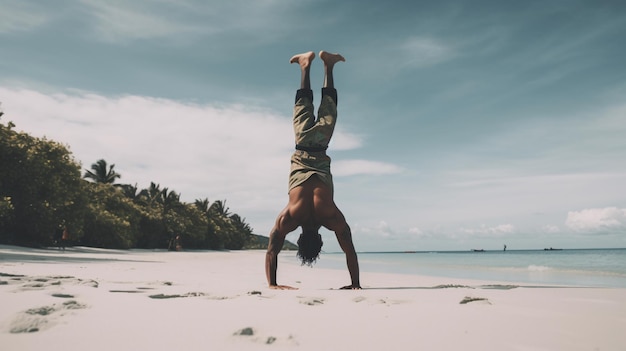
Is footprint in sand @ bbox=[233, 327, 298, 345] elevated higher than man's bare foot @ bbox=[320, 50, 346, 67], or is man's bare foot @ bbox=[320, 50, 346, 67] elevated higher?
man's bare foot @ bbox=[320, 50, 346, 67]

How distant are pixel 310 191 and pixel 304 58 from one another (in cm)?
179

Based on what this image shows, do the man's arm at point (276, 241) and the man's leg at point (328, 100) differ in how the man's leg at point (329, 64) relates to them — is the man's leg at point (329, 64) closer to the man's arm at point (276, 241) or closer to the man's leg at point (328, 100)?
the man's leg at point (328, 100)

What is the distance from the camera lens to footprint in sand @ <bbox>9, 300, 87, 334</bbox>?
2.05 m

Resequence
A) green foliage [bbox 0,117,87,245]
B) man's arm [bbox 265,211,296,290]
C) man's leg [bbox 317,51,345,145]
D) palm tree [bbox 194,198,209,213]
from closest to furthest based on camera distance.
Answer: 1. man's arm [bbox 265,211,296,290]
2. man's leg [bbox 317,51,345,145]
3. green foliage [bbox 0,117,87,245]
4. palm tree [bbox 194,198,209,213]

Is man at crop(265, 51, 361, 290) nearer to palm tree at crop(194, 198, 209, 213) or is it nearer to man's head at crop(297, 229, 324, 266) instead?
man's head at crop(297, 229, 324, 266)

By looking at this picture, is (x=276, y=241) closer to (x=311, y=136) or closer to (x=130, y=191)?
(x=311, y=136)

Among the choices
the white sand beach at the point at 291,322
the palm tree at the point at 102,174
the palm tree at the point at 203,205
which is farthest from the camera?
the palm tree at the point at 203,205

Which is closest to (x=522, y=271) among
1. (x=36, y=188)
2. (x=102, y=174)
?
(x=36, y=188)

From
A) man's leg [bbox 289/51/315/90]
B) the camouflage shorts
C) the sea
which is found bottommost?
the sea

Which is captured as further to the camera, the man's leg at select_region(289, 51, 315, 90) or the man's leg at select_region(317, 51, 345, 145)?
the man's leg at select_region(289, 51, 315, 90)

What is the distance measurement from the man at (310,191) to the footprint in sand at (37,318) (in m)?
2.32

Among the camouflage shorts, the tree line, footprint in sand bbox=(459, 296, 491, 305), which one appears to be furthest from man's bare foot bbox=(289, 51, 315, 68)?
the tree line

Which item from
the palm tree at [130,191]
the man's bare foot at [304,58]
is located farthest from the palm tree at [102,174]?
the man's bare foot at [304,58]

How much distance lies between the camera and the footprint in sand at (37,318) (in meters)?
2.05
